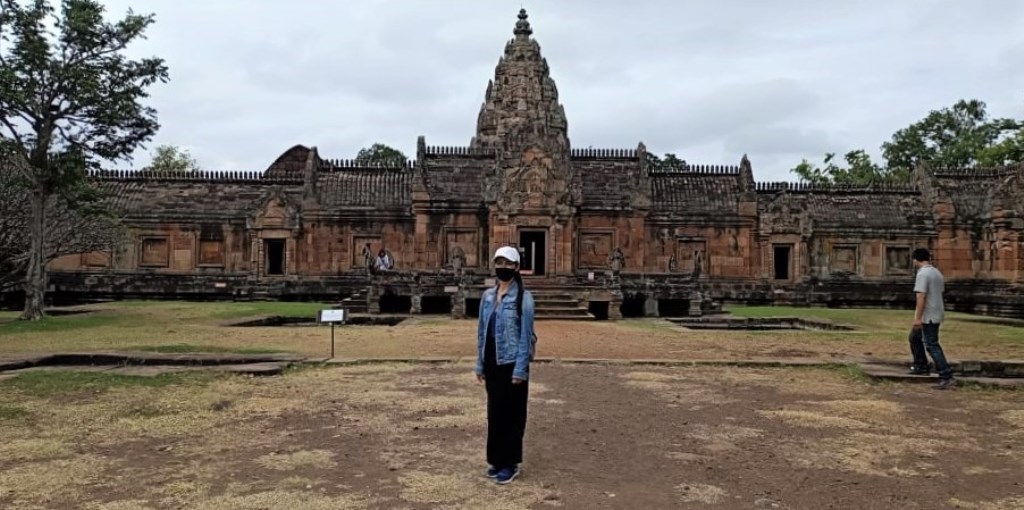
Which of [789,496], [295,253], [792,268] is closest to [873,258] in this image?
[792,268]

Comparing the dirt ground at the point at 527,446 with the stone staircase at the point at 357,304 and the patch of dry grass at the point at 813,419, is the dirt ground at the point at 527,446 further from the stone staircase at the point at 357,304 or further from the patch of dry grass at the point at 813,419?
the stone staircase at the point at 357,304

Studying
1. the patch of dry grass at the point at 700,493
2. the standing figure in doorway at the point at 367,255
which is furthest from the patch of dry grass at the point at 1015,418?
the standing figure in doorway at the point at 367,255

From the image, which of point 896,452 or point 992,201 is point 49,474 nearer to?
point 896,452

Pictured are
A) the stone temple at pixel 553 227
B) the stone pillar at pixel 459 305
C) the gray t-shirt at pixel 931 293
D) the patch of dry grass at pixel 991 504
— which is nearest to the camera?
the patch of dry grass at pixel 991 504

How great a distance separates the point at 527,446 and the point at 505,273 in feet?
5.83

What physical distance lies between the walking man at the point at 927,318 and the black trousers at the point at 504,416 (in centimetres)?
714

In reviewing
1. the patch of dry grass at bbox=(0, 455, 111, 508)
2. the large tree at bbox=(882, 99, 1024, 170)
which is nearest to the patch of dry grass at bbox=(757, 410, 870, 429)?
the patch of dry grass at bbox=(0, 455, 111, 508)

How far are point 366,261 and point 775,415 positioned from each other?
25.9 m

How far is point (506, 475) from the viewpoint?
18.9ft

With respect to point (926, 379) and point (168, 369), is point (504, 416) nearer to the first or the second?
point (168, 369)

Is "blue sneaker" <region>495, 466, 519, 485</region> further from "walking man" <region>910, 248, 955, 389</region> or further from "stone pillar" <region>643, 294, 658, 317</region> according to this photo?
"stone pillar" <region>643, 294, 658, 317</region>

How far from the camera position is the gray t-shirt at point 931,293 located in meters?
10.6

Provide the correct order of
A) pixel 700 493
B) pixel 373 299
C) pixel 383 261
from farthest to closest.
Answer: pixel 383 261 → pixel 373 299 → pixel 700 493

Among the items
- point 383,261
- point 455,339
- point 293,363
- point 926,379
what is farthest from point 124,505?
point 383,261
